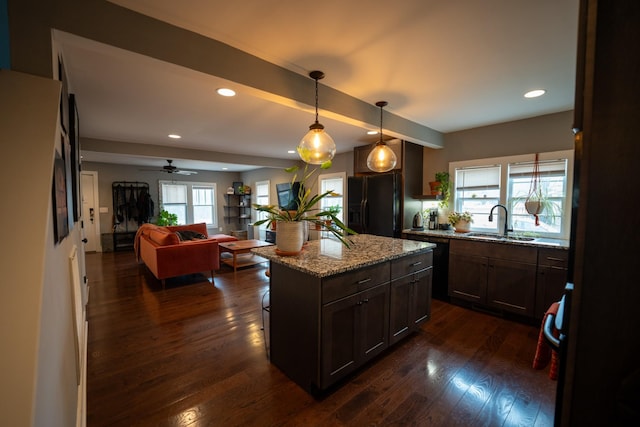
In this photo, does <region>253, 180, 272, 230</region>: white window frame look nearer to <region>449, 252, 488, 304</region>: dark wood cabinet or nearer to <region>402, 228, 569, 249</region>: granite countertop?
<region>402, 228, 569, 249</region>: granite countertop

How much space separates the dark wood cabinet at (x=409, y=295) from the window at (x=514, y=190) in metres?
1.77

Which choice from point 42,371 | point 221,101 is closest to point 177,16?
point 221,101

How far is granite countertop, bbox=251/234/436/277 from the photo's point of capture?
177cm

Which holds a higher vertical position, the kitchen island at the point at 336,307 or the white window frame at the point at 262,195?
the white window frame at the point at 262,195

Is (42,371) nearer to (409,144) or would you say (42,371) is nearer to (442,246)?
(442,246)

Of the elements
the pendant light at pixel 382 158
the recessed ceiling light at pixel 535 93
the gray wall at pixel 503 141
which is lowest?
the pendant light at pixel 382 158

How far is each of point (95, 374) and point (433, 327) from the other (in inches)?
123

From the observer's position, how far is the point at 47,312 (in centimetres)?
87

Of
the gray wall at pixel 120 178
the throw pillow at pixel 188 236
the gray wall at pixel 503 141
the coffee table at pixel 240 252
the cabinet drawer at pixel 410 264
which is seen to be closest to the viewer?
the cabinet drawer at pixel 410 264

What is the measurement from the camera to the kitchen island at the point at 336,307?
1.76 m

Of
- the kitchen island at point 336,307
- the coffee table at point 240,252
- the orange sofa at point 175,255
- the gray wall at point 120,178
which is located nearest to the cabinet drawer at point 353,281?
the kitchen island at point 336,307

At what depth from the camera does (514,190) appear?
3.51 m

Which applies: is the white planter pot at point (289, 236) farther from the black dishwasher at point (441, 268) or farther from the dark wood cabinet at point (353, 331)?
the black dishwasher at point (441, 268)

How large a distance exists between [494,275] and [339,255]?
2176 mm
